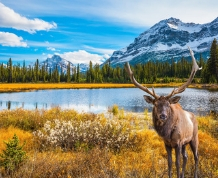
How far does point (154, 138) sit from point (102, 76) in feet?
354

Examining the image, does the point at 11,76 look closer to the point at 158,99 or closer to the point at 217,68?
the point at 217,68

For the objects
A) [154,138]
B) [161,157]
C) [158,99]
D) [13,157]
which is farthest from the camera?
[154,138]

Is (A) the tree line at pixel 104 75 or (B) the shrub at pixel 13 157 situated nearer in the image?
(B) the shrub at pixel 13 157

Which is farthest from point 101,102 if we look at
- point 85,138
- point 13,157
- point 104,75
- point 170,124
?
point 104,75

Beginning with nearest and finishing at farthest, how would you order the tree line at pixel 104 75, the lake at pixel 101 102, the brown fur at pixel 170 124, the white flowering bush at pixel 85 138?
the brown fur at pixel 170 124, the white flowering bush at pixel 85 138, the lake at pixel 101 102, the tree line at pixel 104 75

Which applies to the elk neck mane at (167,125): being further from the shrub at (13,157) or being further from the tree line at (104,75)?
the tree line at (104,75)

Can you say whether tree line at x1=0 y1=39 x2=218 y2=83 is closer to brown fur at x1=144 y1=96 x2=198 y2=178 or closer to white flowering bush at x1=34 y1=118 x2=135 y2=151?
white flowering bush at x1=34 y1=118 x2=135 y2=151

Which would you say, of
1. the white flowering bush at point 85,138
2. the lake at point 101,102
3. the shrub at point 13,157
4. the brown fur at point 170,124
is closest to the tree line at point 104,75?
the lake at point 101,102

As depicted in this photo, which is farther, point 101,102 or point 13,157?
point 101,102

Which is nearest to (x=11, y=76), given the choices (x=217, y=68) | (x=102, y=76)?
(x=102, y=76)

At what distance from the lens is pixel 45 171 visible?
5.98 m

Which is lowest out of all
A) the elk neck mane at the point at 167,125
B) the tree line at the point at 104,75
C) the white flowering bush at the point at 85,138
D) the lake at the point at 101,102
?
the lake at the point at 101,102

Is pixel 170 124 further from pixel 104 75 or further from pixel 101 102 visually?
pixel 104 75

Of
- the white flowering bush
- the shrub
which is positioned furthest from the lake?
the shrub
